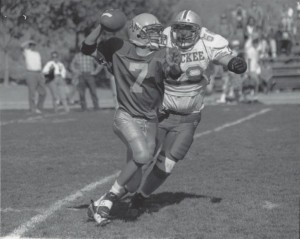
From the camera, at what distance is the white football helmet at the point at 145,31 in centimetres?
615

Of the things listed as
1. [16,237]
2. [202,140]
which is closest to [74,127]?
[202,140]

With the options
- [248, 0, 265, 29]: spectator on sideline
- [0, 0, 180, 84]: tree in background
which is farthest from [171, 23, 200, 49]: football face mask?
[0, 0, 180, 84]: tree in background

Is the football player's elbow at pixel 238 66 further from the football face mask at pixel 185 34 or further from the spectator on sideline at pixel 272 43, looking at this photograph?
the spectator on sideline at pixel 272 43

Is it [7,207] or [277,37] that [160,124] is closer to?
[7,207]

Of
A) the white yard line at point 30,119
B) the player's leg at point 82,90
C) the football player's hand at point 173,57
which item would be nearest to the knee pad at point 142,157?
the football player's hand at point 173,57

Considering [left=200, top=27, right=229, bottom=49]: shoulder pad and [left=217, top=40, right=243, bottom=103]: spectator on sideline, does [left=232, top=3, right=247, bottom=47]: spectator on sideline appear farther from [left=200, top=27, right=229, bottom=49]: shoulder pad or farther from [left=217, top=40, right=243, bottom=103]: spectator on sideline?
[left=200, top=27, right=229, bottom=49]: shoulder pad

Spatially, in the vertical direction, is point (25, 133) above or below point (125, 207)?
below

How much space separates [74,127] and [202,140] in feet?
11.2

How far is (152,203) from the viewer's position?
6910mm

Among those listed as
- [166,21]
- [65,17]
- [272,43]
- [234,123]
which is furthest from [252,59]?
[166,21]

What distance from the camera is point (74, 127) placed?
14.8 meters

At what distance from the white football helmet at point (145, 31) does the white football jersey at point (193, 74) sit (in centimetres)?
46

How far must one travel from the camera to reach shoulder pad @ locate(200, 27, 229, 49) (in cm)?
659

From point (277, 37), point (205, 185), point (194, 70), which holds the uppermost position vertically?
point (194, 70)
